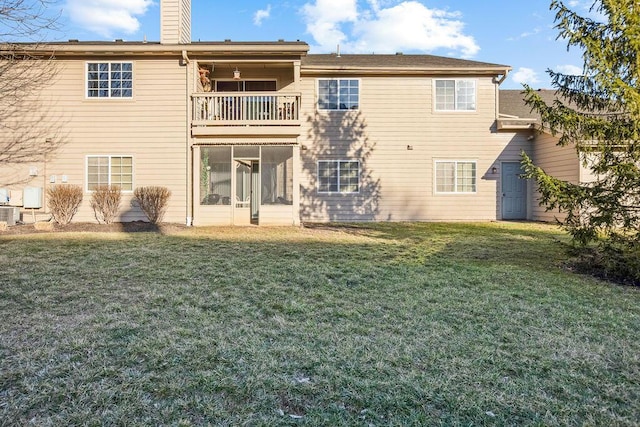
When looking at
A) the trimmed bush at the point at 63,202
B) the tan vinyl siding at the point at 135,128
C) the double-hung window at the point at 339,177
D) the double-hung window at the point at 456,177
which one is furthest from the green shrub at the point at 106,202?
the double-hung window at the point at 456,177

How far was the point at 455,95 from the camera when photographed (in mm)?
14062

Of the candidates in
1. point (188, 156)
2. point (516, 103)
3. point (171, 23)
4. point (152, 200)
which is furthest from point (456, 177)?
point (171, 23)

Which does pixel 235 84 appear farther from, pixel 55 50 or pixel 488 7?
pixel 488 7

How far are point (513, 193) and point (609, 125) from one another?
9.04 m

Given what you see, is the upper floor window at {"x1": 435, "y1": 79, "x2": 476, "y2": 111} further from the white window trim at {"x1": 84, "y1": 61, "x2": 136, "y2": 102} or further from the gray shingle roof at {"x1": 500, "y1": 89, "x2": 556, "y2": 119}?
the white window trim at {"x1": 84, "y1": 61, "x2": 136, "y2": 102}

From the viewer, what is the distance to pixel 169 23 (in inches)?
485

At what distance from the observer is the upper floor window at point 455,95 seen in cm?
1401

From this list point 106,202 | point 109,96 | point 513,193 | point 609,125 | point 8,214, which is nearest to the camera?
point 609,125

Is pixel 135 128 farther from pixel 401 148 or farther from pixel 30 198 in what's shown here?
pixel 401 148

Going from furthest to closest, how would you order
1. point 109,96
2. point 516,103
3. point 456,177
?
point 516,103
point 456,177
point 109,96

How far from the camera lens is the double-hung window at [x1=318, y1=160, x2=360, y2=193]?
1395 centimetres

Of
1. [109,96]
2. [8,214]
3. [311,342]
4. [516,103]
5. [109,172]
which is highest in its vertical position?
[516,103]

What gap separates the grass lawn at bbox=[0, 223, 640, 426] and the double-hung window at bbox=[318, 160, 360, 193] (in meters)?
7.36

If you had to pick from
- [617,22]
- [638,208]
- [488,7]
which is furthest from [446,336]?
[488,7]
